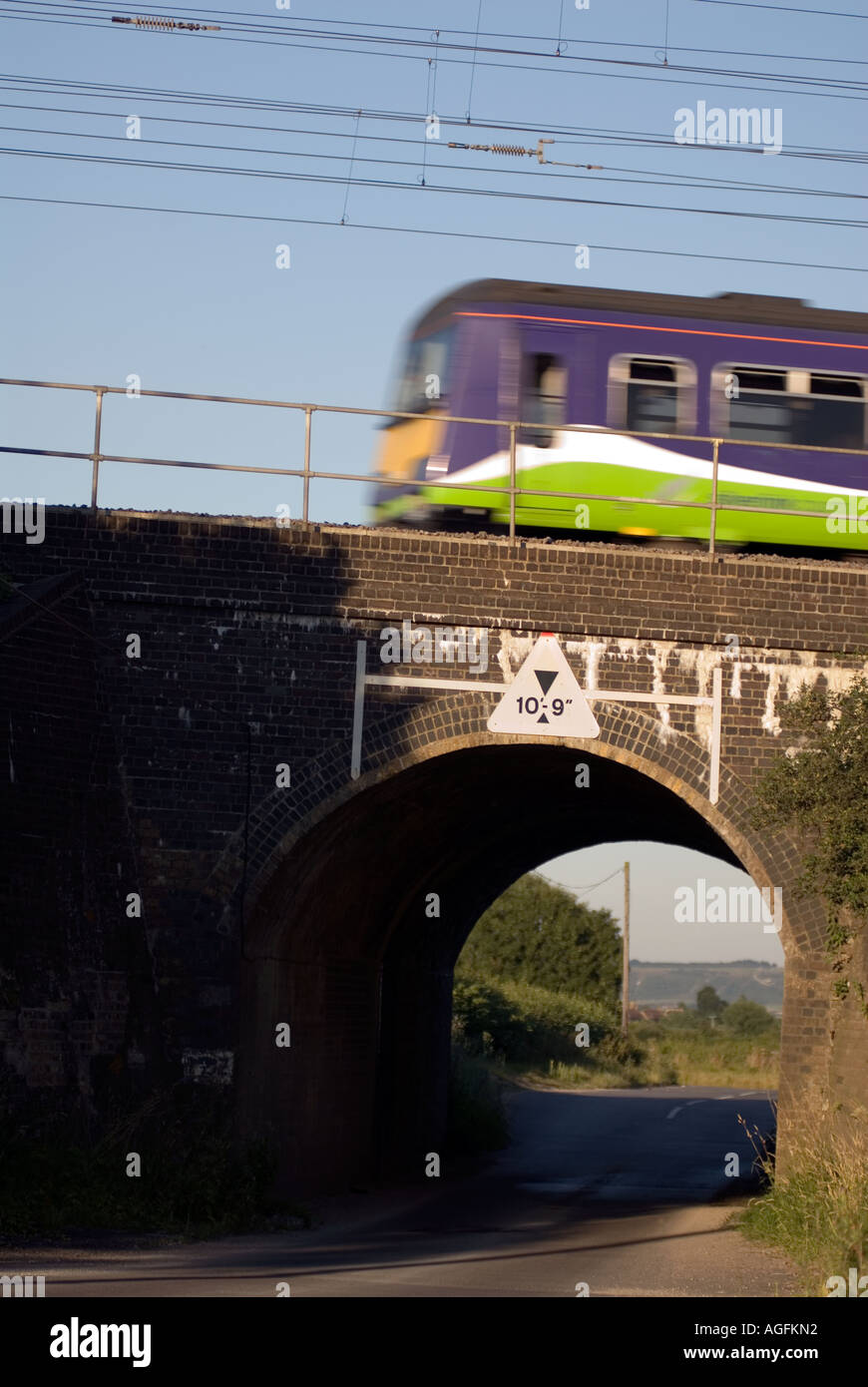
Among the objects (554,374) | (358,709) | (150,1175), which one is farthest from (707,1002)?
(150,1175)

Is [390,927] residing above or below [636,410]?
below

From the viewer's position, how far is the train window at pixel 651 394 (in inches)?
734

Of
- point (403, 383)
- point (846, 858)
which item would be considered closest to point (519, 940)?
point (403, 383)

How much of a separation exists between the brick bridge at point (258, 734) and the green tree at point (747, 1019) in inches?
4157

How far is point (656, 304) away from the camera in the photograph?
750 inches

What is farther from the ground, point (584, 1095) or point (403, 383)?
point (403, 383)

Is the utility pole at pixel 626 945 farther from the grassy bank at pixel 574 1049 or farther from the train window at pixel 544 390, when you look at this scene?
the train window at pixel 544 390

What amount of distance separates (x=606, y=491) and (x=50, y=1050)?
819 centimetres

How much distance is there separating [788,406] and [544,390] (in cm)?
285

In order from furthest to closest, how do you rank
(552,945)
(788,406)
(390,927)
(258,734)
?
(552,945) → (390,927) → (788,406) → (258,734)

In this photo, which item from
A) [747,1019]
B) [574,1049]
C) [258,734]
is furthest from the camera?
[747,1019]

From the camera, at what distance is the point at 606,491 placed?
18.0 m

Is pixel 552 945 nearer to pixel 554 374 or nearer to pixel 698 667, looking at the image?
pixel 554 374
